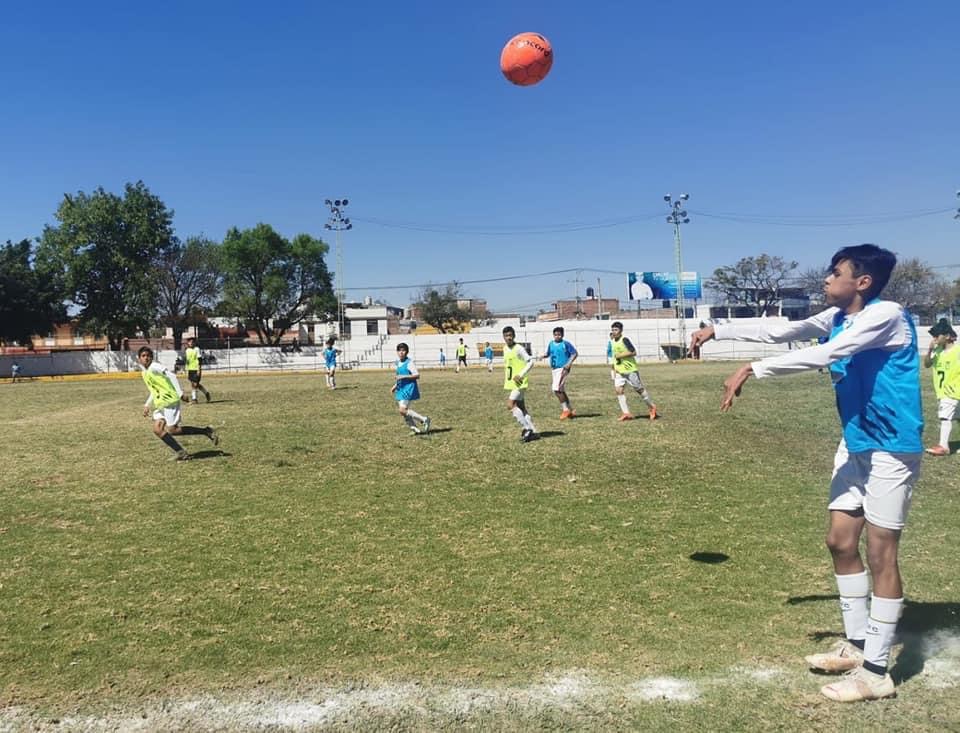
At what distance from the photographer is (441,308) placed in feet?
267

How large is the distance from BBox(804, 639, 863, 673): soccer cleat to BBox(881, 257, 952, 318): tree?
85492mm

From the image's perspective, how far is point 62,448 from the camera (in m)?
13.6

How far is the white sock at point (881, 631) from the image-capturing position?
387 centimetres

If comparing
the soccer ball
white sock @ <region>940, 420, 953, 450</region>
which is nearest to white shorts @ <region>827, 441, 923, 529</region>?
the soccer ball

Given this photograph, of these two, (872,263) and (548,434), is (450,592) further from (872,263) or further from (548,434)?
(548,434)

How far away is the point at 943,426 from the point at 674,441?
4158 mm

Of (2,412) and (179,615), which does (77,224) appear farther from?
(179,615)

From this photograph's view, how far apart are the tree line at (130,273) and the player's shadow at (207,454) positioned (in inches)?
2062

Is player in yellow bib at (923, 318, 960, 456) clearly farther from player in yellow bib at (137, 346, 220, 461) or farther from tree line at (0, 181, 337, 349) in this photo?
tree line at (0, 181, 337, 349)

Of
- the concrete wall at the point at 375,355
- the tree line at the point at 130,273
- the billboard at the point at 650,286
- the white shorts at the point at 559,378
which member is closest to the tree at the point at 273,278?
the tree line at the point at 130,273

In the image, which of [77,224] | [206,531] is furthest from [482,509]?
[77,224]

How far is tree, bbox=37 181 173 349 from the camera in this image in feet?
194

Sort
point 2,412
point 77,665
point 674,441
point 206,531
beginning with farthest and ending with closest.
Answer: point 2,412
point 674,441
point 206,531
point 77,665

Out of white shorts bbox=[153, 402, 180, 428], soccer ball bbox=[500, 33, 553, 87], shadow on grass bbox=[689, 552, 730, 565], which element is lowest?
shadow on grass bbox=[689, 552, 730, 565]
